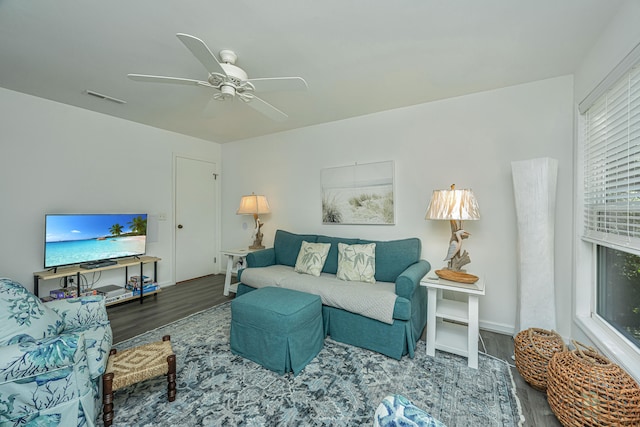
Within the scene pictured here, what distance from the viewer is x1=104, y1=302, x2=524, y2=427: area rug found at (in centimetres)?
155

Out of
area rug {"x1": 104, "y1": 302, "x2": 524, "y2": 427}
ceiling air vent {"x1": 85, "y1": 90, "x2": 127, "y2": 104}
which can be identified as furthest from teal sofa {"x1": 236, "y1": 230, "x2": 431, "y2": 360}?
ceiling air vent {"x1": 85, "y1": 90, "x2": 127, "y2": 104}

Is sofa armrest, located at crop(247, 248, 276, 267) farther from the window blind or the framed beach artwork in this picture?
the window blind

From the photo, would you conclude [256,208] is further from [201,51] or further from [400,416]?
[400,416]

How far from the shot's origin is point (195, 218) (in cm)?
458

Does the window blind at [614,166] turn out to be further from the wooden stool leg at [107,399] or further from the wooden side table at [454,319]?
the wooden stool leg at [107,399]

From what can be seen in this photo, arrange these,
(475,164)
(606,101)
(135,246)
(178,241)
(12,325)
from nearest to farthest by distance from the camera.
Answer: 1. (12,325)
2. (606,101)
3. (475,164)
4. (135,246)
5. (178,241)

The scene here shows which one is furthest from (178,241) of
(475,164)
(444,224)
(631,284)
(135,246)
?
(631,284)

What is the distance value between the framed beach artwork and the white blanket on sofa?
2.81 ft

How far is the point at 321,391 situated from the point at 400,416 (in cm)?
143

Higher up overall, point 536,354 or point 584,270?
point 584,270

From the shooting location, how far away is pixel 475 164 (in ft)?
8.90

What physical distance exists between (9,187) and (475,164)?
4.93 metres

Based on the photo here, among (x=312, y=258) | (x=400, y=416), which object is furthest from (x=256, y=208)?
(x=400, y=416)

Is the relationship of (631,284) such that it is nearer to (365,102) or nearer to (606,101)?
(606,101)
